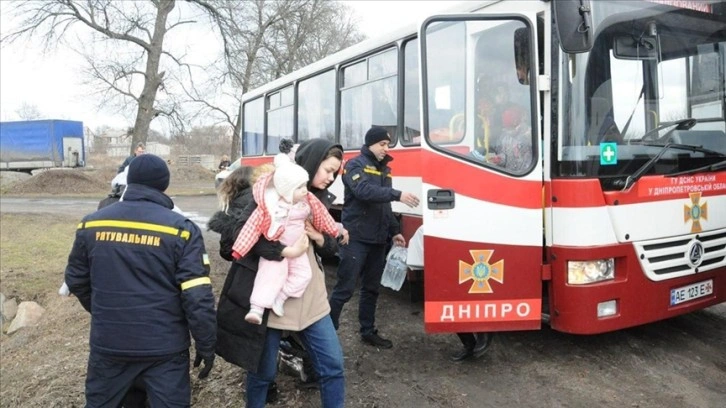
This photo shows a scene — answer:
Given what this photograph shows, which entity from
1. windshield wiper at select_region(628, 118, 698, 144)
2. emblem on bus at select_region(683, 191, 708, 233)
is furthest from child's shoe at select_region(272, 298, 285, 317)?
emblem on bus at select_region(683, 191, 708, 233)

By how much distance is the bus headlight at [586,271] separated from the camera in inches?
155

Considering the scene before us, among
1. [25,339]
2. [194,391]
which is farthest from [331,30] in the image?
[194,391]

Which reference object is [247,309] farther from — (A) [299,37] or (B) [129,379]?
(A) [299,37]

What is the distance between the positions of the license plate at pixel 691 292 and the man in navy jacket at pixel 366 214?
227 cm

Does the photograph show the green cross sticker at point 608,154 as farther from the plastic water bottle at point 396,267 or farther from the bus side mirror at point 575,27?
the plastic water bottle at point 396,267

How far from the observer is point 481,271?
400 cm

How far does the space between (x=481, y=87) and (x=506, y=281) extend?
148cm

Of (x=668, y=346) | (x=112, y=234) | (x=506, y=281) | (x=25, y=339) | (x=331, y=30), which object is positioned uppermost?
(x=331, y=30)

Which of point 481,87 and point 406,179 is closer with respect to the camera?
point 481,87


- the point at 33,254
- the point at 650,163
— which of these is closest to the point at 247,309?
the point at 650,163

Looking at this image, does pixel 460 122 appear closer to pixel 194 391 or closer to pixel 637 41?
pixel 637 41

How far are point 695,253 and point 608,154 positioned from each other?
1202 mm

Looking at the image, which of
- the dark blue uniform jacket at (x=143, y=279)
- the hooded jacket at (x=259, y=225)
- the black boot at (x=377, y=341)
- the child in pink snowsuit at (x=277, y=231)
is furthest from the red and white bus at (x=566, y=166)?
the dark blue uniform jacket at (x=143, y=279)

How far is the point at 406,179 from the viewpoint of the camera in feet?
18.4
